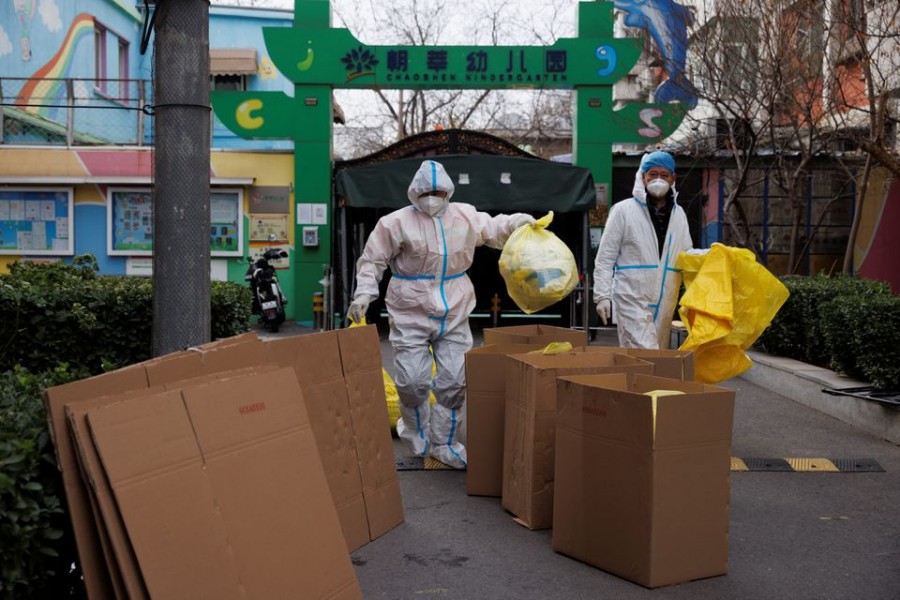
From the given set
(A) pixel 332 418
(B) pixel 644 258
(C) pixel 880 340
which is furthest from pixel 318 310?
(A) pixel 332 418

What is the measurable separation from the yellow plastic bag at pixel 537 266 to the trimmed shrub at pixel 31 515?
321 cm

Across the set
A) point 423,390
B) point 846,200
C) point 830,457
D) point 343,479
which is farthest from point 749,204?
point 343,479

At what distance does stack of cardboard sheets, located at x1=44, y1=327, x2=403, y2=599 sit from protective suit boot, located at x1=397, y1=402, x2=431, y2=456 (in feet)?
7.50

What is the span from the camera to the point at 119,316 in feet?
22.3

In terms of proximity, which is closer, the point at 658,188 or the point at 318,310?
the point at 658,188

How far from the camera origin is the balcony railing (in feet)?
54.2

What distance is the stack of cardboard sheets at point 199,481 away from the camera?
8.33 ft

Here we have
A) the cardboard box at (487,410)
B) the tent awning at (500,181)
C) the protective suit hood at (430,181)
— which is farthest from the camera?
the tent awning at (500,181)

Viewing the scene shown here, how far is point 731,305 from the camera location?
19.8 feet

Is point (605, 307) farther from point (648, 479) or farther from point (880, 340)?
point (648, 479)

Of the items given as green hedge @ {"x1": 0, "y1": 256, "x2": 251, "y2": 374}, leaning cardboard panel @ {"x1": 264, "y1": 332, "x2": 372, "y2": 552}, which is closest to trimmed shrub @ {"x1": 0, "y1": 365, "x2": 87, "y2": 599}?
leaning cardboard panel @ {"x1": 264, "y1": 332, "x2": 372, "y2": 552}

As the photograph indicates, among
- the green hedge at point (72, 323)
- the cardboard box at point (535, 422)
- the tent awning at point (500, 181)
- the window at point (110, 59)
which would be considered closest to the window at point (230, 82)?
the window at point (110, 59)

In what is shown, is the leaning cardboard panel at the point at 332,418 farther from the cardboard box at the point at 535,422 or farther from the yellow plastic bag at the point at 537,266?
the yellow plastic bag at the point at 537,266

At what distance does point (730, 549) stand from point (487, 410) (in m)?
1.40
